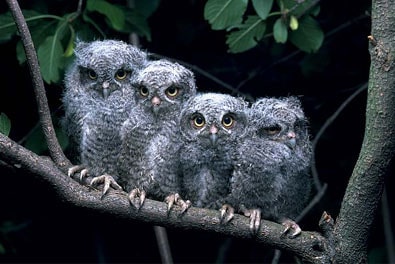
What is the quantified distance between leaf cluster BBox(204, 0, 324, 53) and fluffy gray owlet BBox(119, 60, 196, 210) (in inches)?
15.4

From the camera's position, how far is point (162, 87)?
10.5 feet

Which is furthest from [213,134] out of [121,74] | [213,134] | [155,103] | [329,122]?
[329,122]

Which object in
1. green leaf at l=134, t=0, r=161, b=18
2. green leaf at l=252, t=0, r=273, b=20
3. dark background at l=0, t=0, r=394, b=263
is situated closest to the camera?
green leaf at l=252, t=0, r=273, b=20

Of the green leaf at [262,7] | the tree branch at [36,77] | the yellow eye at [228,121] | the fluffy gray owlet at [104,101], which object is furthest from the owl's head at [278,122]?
the tree branch at [36,77]

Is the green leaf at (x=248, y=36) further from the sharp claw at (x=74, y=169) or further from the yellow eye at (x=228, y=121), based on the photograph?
the sharp claw at (x=74, y=169)

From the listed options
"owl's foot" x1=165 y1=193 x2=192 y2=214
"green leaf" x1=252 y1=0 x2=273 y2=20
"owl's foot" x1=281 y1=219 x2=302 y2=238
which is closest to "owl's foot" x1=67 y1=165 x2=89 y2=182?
"owl's foot" x1=165 y1=193 x2=192 y2=214

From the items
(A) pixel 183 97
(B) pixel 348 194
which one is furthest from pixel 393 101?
(A) pixel 183 97

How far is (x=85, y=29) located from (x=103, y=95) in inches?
27.6

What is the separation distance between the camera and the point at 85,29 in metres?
3.90

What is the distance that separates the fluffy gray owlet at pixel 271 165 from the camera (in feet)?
10.5

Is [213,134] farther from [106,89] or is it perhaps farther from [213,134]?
[106,89]

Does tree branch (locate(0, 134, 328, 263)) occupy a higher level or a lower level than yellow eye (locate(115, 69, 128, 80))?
lower

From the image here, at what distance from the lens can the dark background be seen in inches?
176

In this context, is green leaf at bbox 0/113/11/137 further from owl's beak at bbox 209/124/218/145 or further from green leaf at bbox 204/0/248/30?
green leaf at bbox 204/0/248/30
